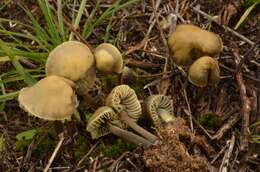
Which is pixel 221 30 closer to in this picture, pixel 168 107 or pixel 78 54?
pixel 168 107

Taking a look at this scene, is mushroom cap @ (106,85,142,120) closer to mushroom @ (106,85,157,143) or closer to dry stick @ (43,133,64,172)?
mushroom @ (106,85,157,143)

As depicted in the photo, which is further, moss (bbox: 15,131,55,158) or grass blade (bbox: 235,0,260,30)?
grass blade (bbox: 235,0,260,30)

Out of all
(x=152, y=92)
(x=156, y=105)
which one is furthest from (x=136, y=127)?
(x=152, y=92)

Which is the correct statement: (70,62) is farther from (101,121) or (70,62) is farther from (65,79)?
(101,121)

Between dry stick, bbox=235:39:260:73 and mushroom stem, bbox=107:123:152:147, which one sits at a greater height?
dry stick, bbox=235:39:260:73

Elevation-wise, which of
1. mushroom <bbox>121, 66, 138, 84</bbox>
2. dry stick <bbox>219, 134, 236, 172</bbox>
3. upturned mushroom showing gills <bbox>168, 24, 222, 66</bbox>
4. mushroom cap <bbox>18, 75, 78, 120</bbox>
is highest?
upturned mushroom showing gills <bbox>168, 24, 222, 66</bbox>

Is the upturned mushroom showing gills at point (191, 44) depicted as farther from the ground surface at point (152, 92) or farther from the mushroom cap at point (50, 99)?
the mushroom cap at point (50, 99)

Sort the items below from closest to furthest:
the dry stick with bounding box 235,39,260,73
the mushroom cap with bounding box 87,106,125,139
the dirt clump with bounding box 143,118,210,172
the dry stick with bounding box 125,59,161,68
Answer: the dirt clump with bounding box 143,118,210,172
the mushroom cap with bounding box 87,106,125,139
the dry stick with bounding box 235,39,260,73
the dry stick with bounding box 125,59,161,68

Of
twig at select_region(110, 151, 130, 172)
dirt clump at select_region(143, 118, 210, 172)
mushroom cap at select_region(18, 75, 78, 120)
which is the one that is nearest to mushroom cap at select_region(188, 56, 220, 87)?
dirt clump at select_region(143, 118, 210, 172)
